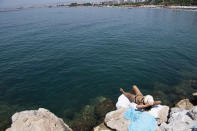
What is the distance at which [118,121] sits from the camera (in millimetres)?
9461

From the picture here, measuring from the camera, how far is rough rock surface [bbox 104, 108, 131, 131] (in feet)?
29.8

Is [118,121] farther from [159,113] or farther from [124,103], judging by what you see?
[159,113]

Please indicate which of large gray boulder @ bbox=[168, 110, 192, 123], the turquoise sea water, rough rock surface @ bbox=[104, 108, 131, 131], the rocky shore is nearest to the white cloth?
the rocky shore

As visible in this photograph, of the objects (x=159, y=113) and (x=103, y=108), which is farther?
(x=103, y=108)

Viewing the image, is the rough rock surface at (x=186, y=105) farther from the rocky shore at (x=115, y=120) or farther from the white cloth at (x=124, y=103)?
the white cloth at (x=124, y=103)

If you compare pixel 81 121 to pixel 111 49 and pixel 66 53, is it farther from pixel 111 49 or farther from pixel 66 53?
pixel 111 49

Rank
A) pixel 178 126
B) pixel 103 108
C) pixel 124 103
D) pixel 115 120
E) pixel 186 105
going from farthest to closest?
pixel 103 108
pixel 186 105
pixel 124 103
pixel 115 120
pixel 178 126

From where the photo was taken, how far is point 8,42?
28.8 m

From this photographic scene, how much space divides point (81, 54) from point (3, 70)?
35.2 feet

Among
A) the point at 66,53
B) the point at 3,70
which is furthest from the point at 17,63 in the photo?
the point at 66,53

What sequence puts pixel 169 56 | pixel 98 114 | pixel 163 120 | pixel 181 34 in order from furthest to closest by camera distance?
pixel 181 34 < pixel 169 56 < pixel 98 114 < pixel 163 120

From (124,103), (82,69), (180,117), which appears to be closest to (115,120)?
(124,103)

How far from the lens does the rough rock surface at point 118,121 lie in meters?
9.07

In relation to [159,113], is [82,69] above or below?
above
